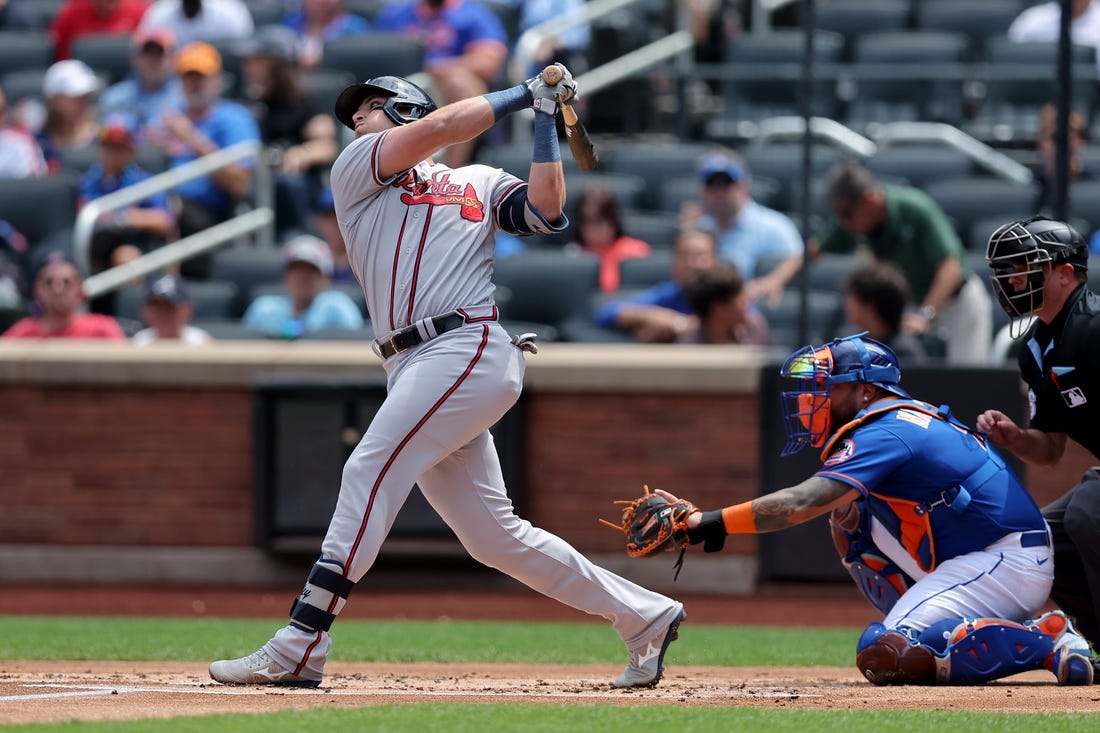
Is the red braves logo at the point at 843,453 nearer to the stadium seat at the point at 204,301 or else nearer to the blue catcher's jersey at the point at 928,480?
the blue catcher's jersey at the point at 928,480

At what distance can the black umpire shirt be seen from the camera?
18.4 feet

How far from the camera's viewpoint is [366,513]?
5227mm

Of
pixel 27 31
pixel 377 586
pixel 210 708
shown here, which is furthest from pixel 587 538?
pixel 27 31

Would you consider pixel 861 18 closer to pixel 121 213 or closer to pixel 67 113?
pixel 121 213

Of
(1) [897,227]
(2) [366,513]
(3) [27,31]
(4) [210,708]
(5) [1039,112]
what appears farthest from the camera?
(3) [27,31]

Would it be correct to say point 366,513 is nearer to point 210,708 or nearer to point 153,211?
point 210,708

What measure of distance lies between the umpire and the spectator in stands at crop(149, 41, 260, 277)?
23.9 feet

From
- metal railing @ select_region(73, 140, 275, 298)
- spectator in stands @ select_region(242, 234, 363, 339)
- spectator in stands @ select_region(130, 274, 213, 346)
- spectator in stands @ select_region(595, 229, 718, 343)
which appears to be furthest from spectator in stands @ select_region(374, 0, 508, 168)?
spectator in stands @ select_region(130, 274, 213, 346)

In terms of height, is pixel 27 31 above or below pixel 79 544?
above

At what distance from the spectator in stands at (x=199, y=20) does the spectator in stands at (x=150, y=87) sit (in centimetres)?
36

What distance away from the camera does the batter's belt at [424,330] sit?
5336mm

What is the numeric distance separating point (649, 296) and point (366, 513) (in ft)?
17.1

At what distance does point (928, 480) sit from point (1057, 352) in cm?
66

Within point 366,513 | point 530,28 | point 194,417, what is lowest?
point 194,417
